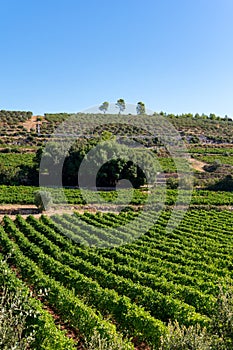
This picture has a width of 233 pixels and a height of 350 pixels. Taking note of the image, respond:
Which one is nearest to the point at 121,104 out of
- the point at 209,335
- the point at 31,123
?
the point at 31,123

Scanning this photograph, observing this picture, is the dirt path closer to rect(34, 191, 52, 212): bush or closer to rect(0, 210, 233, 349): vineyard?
rect(34, 191, 52, 212): bush

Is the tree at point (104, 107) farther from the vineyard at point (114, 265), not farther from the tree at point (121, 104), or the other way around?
the vineyard at point (114, 265)

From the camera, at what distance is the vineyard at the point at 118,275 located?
40.4 ft

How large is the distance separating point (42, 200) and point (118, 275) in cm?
1905

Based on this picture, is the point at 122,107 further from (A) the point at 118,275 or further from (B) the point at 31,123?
(A) the point at 118,275

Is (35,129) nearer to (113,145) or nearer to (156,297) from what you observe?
(113,145)

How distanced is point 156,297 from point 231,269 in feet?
24.8

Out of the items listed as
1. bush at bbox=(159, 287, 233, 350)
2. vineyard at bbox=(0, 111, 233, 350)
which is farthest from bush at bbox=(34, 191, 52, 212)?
bush at bbox=(159, 287, 233, 350)

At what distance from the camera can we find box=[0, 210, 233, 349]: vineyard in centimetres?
1231

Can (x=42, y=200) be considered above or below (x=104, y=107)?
below

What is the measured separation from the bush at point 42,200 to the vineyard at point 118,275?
16.2ft

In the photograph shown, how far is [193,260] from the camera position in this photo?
21.5m

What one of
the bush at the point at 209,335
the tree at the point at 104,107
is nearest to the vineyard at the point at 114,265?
the bush at the point at 209,335

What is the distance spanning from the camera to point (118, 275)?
1780 centimetres
